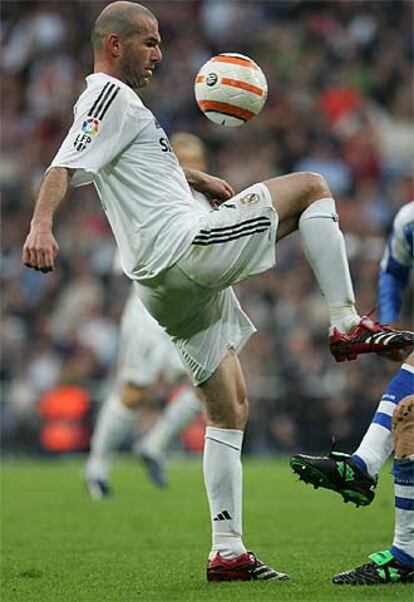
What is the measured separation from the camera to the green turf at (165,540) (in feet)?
17.9

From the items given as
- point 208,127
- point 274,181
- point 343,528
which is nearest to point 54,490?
point 343,528

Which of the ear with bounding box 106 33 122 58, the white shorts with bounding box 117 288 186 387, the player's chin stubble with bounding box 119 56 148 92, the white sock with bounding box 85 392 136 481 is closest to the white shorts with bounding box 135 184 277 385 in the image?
the player's chin stubble with bounding box 119 56 148 92

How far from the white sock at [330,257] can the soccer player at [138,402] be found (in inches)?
194

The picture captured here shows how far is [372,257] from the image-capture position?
51.8ft

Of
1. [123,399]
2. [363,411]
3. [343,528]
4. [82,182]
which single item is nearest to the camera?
[82,182]

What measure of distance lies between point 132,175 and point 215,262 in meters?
0.52

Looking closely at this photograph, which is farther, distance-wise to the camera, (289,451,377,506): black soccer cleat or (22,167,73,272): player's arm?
(289,451,377,506): black soccer cleat

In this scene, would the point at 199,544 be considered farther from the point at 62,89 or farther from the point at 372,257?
the point at 62,89

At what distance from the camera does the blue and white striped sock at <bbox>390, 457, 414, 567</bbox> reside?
543 cm

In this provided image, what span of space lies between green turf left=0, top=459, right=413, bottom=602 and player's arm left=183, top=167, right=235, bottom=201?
5.50 ft

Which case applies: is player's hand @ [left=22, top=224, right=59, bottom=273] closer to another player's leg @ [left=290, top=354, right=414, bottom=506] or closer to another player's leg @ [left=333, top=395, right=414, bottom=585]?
another player's leg @ [left=290, top=354, right=414, bottom=506]

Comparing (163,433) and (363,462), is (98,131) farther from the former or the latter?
(163,433)

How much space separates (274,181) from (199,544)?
8.10 feet

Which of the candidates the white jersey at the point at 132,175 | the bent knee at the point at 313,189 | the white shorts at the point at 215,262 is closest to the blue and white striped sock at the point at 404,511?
the white shorts at the point at 215,262
